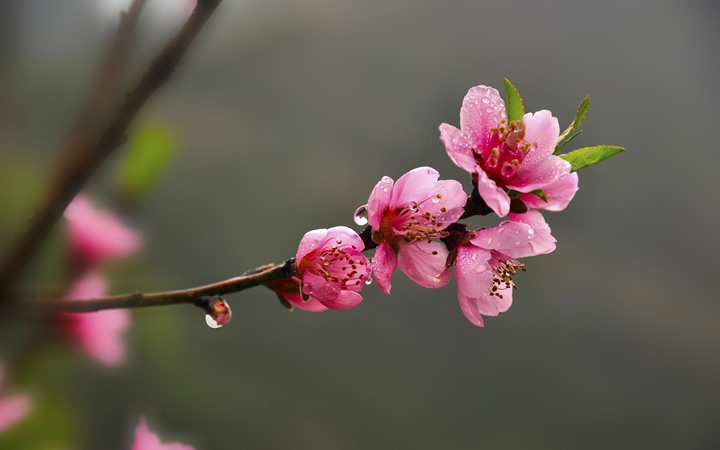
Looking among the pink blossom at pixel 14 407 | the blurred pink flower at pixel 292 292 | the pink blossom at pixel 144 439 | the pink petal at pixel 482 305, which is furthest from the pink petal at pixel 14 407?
the pink petal at pixel 482 305

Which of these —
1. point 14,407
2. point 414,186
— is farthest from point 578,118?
point 14,407

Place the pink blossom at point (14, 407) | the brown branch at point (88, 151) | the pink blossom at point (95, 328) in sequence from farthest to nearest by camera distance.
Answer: the pink blossom at point (95, 328) → the pink blossom at point (14, 407) → the brown branch at point (88, 151)

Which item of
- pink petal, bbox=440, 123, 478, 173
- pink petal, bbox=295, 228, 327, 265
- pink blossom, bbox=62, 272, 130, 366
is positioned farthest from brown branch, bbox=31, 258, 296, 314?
pink blossom, bbox=62, 272, 130, 366

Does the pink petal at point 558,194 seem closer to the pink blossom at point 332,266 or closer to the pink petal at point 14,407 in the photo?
the pink blossom at point 332,266

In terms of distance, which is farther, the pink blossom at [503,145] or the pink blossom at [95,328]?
the pink blossom at [95,328]

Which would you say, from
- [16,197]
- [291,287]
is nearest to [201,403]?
[16,197]

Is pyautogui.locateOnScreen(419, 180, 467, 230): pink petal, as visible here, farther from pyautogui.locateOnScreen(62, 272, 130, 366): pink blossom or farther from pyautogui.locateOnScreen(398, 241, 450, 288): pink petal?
pyautogui.locateOnScreen(62, 272, 130, 366): pink blossom

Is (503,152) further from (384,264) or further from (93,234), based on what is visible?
(93,234)
